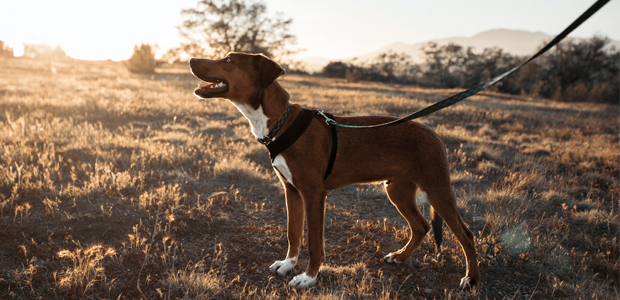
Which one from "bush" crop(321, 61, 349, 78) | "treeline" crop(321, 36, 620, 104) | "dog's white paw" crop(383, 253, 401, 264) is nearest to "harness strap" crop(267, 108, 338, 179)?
"dog's white paw" crop(383, 253, 401, 264)

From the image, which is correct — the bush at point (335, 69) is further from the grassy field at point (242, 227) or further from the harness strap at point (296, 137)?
the harness strap at point (296, 137)

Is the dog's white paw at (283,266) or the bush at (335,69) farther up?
the bush at (335,69)

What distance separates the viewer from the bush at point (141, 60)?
2945cm

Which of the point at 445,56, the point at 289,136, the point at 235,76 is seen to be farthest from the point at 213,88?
the point at 445,56

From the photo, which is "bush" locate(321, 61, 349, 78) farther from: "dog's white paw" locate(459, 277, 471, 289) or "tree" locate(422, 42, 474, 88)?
"dog's white paw" locate(459, 277, 471, 289)

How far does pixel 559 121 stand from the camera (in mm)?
13109

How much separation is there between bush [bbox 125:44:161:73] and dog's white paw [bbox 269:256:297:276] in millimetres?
31690

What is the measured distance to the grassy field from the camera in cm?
304

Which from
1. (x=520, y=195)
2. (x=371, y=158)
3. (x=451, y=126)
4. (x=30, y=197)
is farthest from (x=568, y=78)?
(x=30, y=197)

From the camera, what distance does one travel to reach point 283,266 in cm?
329

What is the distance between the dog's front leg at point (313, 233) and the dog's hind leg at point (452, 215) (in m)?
0.98

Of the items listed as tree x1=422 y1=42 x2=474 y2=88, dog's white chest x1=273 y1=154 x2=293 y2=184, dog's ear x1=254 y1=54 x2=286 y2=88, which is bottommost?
dog's white chest x1=273 y1=154 x2=293 y2=184

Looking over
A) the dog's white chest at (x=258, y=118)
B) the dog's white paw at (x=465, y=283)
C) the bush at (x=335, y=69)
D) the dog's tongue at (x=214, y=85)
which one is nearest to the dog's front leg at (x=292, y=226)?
the dog's white chest at (x=258, y=118)

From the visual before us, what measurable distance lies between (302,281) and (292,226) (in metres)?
0.53
